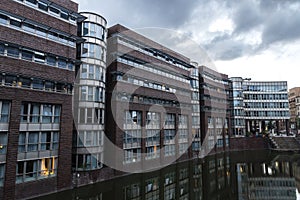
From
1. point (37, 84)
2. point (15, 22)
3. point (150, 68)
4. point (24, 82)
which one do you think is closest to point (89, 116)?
point (37, 84)

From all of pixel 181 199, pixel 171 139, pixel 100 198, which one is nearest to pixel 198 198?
pixel 181 199

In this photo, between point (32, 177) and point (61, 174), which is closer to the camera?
point (32, 177)

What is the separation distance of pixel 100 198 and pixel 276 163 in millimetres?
35642

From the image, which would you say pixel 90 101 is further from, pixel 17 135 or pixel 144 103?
pixel 144 103

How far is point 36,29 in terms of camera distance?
22328mm

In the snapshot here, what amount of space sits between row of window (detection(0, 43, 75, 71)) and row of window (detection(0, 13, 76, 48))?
1.84 metres

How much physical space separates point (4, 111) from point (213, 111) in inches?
1750

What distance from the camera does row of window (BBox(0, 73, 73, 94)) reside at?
1991cm

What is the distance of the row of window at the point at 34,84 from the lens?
784 inches

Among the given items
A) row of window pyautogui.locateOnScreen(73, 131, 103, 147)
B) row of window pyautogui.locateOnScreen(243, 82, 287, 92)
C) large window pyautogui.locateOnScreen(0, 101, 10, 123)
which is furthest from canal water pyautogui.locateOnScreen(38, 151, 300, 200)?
row of window pyautogui.locateOnScreen(243, 82, 287, 92)

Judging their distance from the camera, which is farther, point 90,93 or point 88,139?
point 90,93

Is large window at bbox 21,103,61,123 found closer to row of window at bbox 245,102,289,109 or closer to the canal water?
the canal water

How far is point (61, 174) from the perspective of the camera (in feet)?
74.2

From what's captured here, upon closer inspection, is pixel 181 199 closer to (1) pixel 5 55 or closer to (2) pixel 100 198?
(2) pixel 100 198
